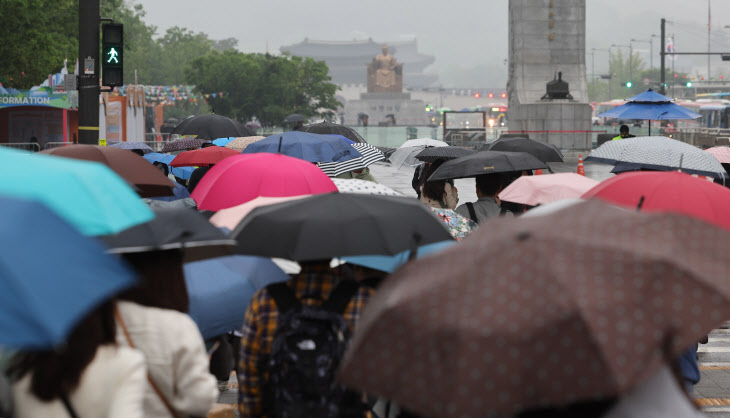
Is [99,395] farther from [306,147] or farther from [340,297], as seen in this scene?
[306,147]

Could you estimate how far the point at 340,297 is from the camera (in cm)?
407

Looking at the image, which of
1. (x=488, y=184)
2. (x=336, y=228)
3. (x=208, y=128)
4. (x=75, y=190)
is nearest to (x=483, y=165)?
(x=488, y=184)

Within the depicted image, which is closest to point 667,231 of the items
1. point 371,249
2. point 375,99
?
point 371,249

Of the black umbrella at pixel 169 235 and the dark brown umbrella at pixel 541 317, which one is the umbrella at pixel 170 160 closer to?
the black umbrella at pixel 169 235

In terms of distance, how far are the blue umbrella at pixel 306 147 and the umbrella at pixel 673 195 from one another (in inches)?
184

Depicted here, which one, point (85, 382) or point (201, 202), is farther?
point (201, 202)

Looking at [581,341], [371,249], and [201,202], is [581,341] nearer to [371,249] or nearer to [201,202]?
[371,249]

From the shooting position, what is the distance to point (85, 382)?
9.91 ft

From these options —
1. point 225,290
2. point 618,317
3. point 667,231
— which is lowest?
point 225,290

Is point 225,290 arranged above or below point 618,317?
below

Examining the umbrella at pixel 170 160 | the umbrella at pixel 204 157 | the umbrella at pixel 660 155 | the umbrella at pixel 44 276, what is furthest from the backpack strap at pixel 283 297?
the umbrella at pixel 170 160

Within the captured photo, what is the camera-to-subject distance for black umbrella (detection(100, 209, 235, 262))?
3.97 m

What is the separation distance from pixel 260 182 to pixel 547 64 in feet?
118

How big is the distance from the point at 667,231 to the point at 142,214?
1.82 meters
